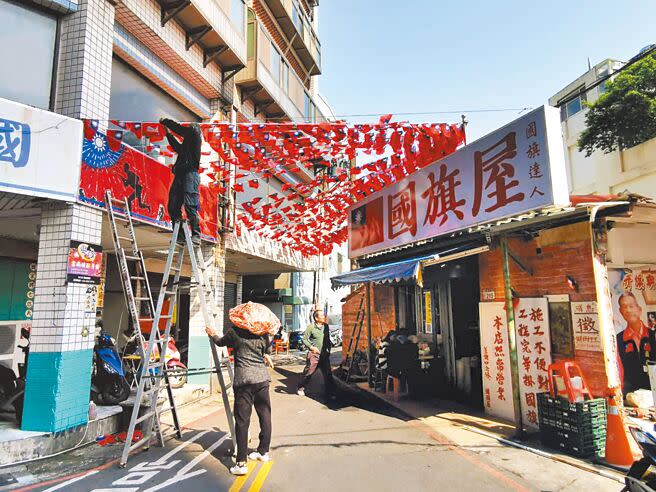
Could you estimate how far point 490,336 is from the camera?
7.55 metres

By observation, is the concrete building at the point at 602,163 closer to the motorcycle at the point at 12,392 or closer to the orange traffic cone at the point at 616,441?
the orange traffic cone at the point at 616,441

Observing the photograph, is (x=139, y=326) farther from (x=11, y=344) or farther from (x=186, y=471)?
(x=11, y=344)

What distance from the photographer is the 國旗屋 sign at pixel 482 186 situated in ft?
18.8

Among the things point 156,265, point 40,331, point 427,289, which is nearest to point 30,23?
point 40,331

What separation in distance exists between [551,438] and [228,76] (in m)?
11.2

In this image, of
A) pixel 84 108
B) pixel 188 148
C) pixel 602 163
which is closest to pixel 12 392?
pixel 84 108

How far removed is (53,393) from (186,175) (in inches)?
144

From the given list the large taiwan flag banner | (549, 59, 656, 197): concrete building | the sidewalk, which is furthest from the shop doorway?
(549, 59, 656, 197): concrete building

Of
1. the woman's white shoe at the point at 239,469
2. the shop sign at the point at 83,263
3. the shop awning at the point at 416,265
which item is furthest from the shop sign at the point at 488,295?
the shop sign at the point at 83,263

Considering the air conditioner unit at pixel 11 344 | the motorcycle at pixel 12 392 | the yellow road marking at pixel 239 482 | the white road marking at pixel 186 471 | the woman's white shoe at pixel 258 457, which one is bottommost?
the yellow road marking at pixel 239 482

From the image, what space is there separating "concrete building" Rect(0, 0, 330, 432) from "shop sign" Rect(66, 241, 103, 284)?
9 centimetres

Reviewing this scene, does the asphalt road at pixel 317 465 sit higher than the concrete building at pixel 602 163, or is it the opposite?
the concrete building at pixel 602 163

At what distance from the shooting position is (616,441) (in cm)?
507

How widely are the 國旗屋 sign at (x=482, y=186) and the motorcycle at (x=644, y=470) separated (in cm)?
291
